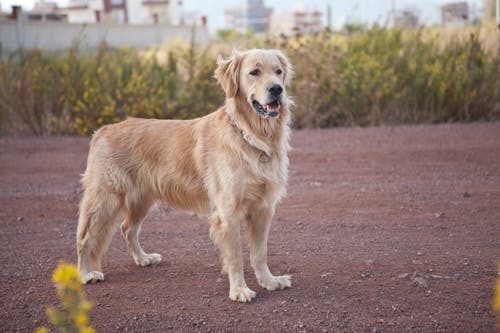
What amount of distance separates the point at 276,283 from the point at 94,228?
1.55 metres

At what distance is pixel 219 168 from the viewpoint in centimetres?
418

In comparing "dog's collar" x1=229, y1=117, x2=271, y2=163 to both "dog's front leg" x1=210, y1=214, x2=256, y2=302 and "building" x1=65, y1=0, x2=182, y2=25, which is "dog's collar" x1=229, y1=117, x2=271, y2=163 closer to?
"dog's front leg" x1=210, y1=214, x2=256, y2=302

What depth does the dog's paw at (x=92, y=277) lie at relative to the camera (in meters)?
4.55

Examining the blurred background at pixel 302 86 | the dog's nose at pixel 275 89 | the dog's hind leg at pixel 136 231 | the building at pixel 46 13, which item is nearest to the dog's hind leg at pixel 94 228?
the dog's hind leg at pixel 136 231

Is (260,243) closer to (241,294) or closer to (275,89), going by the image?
(241,294)

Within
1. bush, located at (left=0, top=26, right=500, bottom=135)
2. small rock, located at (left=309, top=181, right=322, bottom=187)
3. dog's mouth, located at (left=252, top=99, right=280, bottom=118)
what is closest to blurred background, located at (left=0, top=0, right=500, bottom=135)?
bush, located at (left=0, top=26, right=500, bottom=135)

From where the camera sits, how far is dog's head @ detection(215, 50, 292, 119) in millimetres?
4215

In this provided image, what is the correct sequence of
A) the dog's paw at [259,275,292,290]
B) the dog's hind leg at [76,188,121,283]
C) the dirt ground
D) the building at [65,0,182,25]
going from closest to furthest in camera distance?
1. the dirt ground
2. the dog's paw at [259,275,292,290]
3. the dog's hind leg at [76,188,121,283]
4. the building at [65,0,182,25]

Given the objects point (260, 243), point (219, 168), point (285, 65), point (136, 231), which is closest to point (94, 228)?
point (136, 231)

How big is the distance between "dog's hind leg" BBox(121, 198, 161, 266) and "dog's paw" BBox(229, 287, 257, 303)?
1.08m

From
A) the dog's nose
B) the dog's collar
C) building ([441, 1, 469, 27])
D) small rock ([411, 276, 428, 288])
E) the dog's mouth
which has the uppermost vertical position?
building ([441, 1, 469, 27])

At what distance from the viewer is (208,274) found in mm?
4652

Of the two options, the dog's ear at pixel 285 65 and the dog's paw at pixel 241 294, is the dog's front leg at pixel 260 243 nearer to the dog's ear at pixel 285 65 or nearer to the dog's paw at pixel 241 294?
the dog's paw at pixel 241 294

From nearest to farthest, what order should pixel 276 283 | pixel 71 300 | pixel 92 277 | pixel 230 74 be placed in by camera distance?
pixel 71 300 < pixel 276 283 < pixel 230 74 < pixel 92 277
